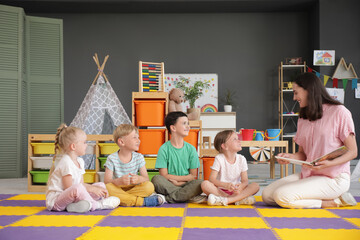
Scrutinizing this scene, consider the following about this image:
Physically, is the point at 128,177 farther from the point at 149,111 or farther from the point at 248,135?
the point at 248,135

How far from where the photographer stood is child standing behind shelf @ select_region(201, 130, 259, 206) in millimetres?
2654

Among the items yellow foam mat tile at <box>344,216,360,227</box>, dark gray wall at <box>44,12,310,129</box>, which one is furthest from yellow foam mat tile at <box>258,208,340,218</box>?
dark gray wall at <box>44,12,310,129</box>

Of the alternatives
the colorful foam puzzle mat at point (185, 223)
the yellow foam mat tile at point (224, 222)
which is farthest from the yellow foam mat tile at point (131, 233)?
the yellow foam mat tile at point (224, 222)

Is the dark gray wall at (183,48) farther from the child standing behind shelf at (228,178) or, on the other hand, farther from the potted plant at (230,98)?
the child standing behind shelf at (228,178)

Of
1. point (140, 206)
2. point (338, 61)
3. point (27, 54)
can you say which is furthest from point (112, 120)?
point (338, 61)

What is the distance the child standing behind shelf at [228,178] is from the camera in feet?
8.71

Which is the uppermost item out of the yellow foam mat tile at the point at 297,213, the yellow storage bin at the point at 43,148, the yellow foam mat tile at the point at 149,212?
the yellow storage bin at the point at 43,148

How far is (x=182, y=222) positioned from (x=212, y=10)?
19.8ft

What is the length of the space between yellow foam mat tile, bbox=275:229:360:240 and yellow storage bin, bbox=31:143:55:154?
8.95ft

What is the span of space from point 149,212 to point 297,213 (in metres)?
0.91

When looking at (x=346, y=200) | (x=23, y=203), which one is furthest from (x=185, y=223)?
(x=23, y=203)

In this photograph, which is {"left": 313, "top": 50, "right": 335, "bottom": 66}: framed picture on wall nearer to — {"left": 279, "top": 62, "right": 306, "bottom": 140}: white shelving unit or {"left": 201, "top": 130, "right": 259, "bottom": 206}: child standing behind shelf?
{"left": 279, "top": 62, "right": 306, "bottom": 140}: white shelving unit

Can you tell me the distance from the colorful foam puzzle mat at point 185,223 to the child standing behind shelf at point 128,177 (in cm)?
11

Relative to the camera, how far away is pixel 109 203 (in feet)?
8.18
